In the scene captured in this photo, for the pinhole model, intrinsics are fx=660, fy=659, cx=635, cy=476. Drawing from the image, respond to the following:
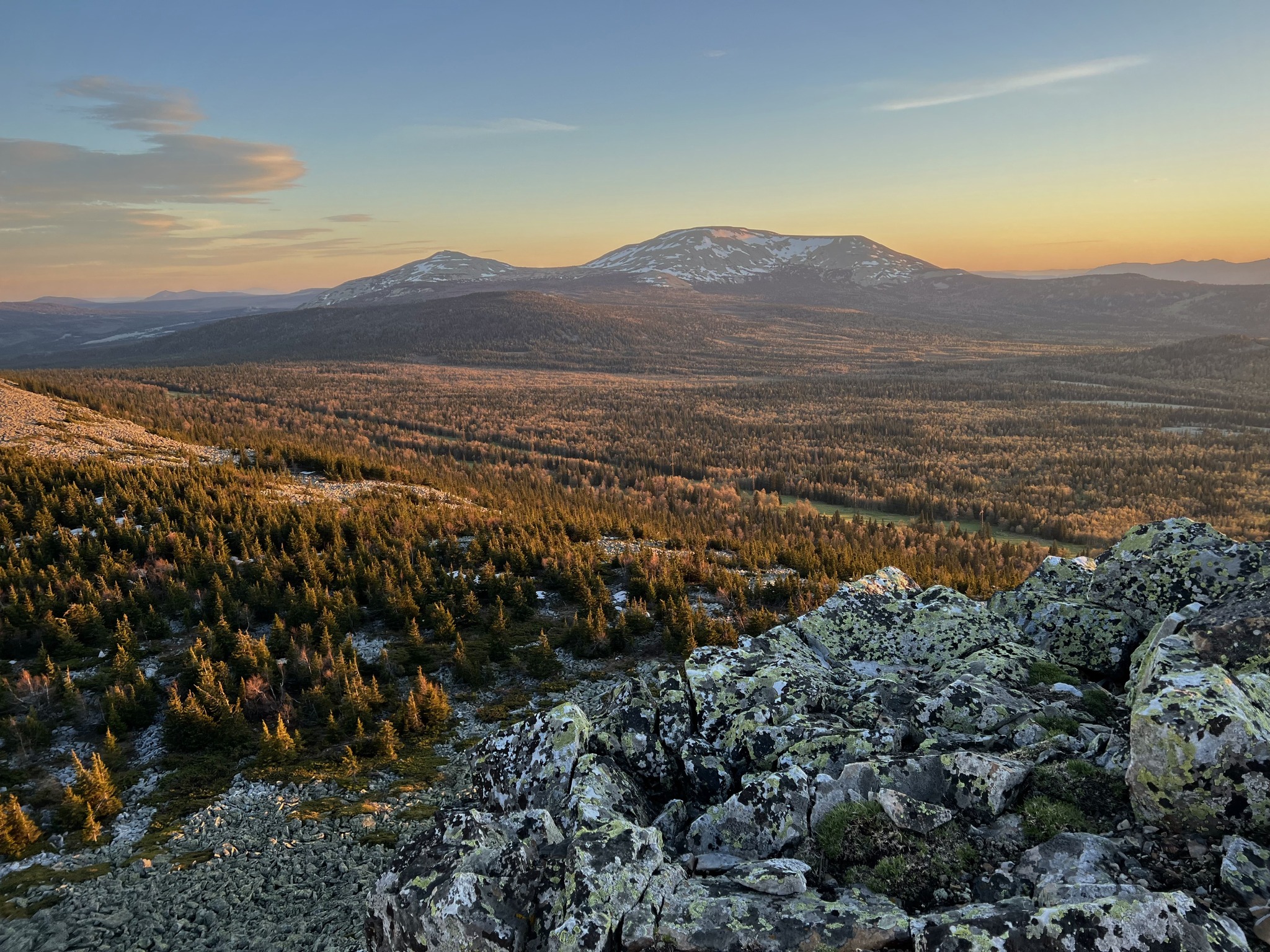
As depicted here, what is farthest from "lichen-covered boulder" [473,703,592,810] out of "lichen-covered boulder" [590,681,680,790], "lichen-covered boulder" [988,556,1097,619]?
"lichen-covered boulder" [988,556,1097,619]

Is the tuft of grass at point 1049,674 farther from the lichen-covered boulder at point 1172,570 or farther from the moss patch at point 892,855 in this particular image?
the moss patch at point 892,855

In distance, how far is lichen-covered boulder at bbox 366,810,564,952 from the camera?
15.7ft

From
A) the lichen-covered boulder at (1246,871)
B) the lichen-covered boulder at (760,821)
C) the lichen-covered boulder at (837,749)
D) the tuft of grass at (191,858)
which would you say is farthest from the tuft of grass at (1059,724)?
Answer: the tuft of grass at (191,858)

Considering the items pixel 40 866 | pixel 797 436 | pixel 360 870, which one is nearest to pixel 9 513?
pixel 40 866

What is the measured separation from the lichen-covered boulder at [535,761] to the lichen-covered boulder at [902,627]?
4.78 metres

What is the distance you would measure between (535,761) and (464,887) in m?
2.15

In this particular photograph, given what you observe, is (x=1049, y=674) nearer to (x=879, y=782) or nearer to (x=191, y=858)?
(x=879, y=782)

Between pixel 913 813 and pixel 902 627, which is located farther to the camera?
pixel 902 627

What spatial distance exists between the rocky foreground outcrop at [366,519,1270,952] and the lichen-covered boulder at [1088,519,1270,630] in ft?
0.19

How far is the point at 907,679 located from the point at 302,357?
137 metres

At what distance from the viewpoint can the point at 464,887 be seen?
491 cm

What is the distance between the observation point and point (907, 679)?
29.3ft

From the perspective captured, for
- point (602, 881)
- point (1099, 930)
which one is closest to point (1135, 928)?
point (1099, 930)

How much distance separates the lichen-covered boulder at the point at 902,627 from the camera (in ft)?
32.7
